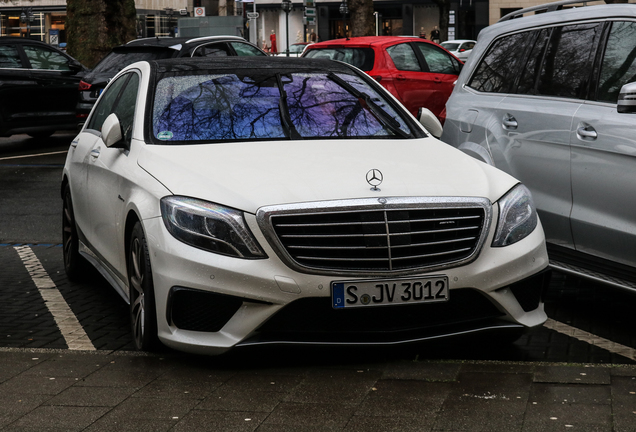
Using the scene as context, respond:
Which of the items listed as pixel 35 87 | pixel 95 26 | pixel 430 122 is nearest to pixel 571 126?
pixel 430 122

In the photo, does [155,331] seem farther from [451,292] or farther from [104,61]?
[104,61]

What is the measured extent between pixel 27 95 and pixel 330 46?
4.99 meters

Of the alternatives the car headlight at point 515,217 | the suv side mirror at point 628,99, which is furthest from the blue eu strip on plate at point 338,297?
the suv side mirror at point 628,99

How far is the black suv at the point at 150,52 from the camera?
46.8ft

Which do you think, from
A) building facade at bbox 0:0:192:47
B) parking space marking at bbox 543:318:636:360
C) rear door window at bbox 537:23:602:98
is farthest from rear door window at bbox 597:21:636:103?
building facade at bbox 0:0:192:47

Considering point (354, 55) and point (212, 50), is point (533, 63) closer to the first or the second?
point (212, 50)

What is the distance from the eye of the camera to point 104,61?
1558 centimetres

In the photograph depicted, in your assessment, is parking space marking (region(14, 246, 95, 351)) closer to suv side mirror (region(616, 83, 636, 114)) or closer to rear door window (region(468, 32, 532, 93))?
suv side mirror (region(616, 83, 636, 114))

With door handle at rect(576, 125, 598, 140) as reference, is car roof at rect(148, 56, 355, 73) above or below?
above

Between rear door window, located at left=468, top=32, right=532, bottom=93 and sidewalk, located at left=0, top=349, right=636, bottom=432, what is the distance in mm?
2629

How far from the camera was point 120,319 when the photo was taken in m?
5.93

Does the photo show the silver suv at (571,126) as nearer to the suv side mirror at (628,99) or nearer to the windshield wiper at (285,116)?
the suv side mirror at (628,99)

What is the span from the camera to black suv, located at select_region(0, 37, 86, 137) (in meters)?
16.1

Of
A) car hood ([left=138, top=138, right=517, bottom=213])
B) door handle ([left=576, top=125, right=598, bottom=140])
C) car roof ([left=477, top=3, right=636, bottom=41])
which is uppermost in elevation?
car roof ([left=477, top=3, right=636, bottom=41])
